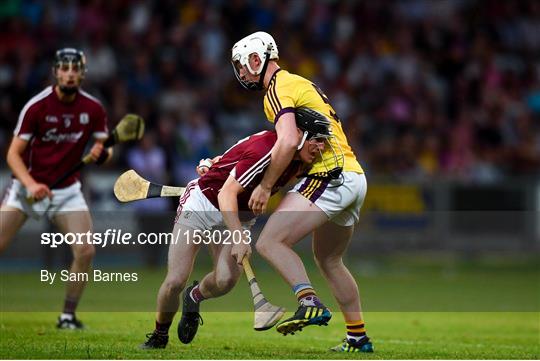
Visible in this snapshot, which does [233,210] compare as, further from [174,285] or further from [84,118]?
[84,118]

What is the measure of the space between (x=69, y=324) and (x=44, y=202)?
122 centimetres

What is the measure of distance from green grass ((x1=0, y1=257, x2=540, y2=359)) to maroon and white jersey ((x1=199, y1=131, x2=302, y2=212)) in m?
1.00

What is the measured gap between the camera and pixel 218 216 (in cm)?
927

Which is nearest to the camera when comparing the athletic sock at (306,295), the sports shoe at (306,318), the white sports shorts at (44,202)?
the sports shoe at (306,318)

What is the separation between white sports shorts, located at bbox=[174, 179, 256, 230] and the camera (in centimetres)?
923

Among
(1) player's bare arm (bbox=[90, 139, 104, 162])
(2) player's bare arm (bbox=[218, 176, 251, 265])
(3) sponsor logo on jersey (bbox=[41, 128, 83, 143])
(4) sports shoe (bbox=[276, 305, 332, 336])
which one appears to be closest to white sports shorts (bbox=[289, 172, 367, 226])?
(2) player's bare arm (bbox=[218, 176, 251, 265])

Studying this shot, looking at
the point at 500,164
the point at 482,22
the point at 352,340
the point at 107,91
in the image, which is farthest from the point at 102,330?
the point at 482,22

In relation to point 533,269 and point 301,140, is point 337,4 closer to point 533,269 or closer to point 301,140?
point 533,269

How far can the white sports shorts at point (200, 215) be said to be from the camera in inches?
363

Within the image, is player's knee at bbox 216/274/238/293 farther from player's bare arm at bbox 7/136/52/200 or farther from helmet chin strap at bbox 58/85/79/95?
helmet chin strap at bbox 58/85/79/95

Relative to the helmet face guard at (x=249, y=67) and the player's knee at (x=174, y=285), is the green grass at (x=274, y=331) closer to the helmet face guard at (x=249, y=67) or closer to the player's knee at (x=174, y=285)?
the player's knee at (x=174, y=285)

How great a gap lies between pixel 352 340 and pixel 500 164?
42.6ft

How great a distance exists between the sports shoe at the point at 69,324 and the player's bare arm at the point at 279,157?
9.74 feet

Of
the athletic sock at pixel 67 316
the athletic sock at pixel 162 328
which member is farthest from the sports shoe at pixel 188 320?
the athletic sock at pixel 67 316
